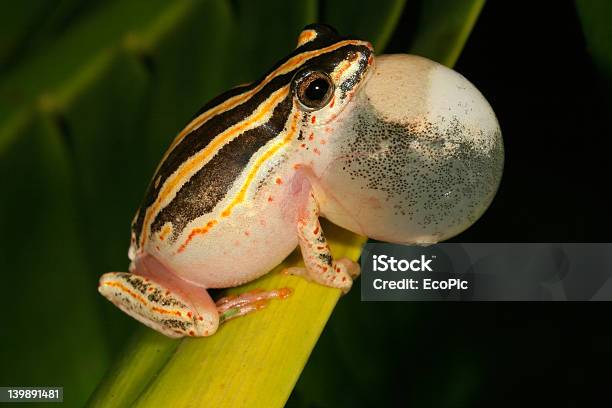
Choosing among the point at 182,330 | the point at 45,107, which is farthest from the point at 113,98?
the point at 182,330

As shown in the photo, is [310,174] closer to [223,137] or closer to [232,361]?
[223,137]

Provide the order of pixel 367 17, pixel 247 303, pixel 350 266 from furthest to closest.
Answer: pixel 367 17 < pixel 350 266 < pixel 247 303

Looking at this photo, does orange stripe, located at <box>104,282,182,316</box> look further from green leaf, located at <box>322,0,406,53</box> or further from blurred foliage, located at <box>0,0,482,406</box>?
green leaf, located at <box>322,0,406,53</box>

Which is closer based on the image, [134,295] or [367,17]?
[134,295]

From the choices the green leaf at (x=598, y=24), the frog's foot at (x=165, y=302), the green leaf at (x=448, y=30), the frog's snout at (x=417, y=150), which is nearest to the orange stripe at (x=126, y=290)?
the frog's foot at (x=165, y=302)

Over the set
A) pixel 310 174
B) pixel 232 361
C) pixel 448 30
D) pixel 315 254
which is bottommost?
pixel 232 361

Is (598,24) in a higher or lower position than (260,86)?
higher

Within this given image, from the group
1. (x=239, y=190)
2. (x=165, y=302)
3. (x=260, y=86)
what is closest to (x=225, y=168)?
(x=239, y=190)
